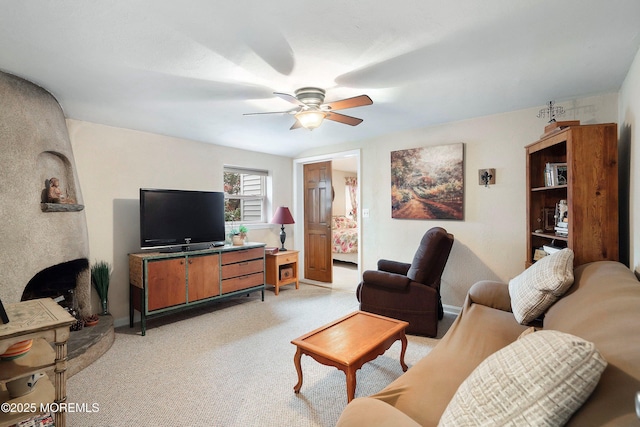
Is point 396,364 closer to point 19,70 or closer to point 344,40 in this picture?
point 344,40

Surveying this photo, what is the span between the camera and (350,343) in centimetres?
203

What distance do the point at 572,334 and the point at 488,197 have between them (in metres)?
2.45

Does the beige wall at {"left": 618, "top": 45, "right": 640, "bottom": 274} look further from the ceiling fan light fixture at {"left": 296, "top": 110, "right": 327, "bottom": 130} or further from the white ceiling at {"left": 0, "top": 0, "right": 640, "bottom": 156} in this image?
the ceiling fan light fixture at {"left": 296, "top": 110, "right": 327, "bottom": 130}

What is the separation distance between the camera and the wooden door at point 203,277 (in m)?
3.55

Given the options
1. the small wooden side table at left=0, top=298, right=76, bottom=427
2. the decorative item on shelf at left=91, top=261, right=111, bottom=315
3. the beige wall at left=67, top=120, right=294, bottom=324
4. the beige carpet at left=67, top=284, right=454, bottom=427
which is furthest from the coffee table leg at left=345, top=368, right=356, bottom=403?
the beige wall at left=67, top=120, right=294, bottom=324

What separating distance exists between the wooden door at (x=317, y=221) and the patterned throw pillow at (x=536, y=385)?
14.4 feet

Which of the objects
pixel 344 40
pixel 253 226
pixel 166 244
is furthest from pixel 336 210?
pixel 344 40

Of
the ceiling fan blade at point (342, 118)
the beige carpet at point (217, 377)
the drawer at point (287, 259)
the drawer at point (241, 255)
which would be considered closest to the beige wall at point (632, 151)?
the beige carpet at point (217, 377)

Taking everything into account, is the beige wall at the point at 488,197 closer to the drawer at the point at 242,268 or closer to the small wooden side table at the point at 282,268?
the small wooden side table at the point at 282,268

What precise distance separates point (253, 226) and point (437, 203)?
2.80 m

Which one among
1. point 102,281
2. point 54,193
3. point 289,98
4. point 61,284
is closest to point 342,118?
point 289,98

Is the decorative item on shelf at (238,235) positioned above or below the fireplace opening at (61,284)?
above

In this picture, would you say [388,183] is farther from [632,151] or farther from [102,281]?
[102,281]

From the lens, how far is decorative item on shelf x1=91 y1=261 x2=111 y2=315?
3174 millimetres
